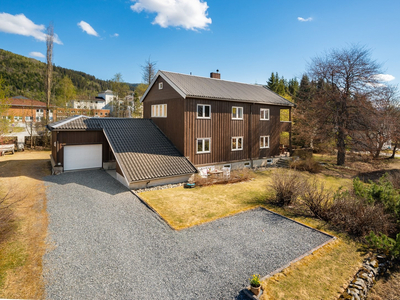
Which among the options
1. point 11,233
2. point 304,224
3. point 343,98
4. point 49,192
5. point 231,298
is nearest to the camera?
→ point 231,298

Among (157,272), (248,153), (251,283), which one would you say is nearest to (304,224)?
(251,283)

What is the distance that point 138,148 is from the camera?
1528 cm

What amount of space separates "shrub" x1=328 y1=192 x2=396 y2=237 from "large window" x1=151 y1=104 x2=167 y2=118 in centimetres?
1312

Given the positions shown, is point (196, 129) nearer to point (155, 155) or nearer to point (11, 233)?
point (155, 155)

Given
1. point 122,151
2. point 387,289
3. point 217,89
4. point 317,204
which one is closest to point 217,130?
point 217,89

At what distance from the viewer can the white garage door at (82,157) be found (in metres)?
15.8

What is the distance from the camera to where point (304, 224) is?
903cm

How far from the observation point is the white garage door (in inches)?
623

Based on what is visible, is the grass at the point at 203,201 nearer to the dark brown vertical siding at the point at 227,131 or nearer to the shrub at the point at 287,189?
the shrub at the point at 287,189

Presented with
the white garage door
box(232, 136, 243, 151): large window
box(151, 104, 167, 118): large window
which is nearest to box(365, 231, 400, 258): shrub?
box(232, 136, 243, 151): large window

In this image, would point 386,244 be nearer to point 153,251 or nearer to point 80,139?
point 153,251

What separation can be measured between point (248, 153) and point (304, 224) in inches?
428

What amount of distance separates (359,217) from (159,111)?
1508 centimetres

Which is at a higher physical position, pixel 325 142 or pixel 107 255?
pixel 325 142
